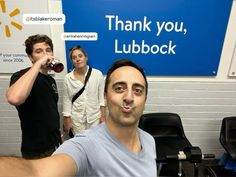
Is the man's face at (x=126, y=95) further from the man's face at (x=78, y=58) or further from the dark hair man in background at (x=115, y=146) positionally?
the man's face at (x=78, y=58)

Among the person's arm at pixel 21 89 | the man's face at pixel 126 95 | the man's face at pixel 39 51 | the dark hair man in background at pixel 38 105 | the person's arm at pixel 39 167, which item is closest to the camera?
the person's arm at pixel 39 167

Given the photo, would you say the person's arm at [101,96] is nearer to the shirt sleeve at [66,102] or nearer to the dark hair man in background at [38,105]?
the shirt sleeve at [66,102]

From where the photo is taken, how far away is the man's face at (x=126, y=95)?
0.95 m

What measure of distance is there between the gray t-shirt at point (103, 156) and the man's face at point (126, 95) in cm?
10

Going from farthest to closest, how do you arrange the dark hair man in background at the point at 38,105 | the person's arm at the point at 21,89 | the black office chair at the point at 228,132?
the black office chair at the point at 228,132
the dark hair man in background at the point at 38,105
the person's arm at the point at 21,89

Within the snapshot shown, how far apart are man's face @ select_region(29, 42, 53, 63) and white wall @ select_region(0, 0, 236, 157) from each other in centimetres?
64

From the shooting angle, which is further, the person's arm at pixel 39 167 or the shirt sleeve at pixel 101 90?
the shirt sleeve at pixel 101 90

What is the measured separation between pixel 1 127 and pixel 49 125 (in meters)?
1.36

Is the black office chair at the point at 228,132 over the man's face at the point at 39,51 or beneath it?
beneath

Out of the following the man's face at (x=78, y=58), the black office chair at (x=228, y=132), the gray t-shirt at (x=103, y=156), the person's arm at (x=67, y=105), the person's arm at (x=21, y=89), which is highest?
the man's face at (x=78, y=58)

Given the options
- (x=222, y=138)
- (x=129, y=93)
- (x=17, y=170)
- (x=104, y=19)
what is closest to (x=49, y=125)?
(x=129, y=93)

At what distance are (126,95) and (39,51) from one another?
0.92 m


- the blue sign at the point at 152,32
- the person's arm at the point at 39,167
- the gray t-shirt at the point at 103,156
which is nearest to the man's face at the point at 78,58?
the blue sign at the point at 152,32

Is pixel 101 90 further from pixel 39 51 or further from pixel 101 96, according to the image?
pixel 39 51
